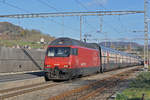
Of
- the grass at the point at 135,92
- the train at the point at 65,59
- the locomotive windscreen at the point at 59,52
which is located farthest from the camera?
the locomotive windscreen at the point at 59,52

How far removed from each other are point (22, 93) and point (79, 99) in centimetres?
337

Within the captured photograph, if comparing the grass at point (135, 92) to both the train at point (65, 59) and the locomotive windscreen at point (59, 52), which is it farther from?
the locomotive windscreen at point (59, 52)

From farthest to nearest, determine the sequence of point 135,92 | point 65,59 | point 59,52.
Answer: point 59,52 → point 65,59 → point 135,92

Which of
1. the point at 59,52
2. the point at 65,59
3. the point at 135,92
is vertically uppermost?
the point at 59,52

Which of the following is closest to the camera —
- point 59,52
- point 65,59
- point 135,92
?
point 135,92

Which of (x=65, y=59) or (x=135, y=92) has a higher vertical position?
(x=65, y=59)

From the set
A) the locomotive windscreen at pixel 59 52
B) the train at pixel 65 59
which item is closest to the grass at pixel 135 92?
the train at pixel 65 59

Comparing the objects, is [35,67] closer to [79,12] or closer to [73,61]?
[79,12]

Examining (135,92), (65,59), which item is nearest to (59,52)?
(65,59)

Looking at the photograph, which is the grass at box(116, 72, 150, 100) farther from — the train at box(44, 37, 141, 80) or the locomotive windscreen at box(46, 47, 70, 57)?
the locomotive windscreen at box(46, 47, 70, 57)

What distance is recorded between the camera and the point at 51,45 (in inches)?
762

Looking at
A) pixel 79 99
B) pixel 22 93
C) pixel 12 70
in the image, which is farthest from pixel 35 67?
pixel 79 99

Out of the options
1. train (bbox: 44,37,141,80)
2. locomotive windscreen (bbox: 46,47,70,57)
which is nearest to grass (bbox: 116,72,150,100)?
train (bbox: 44,37,141,80)

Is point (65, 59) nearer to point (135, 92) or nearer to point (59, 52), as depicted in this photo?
point (59, 52)
